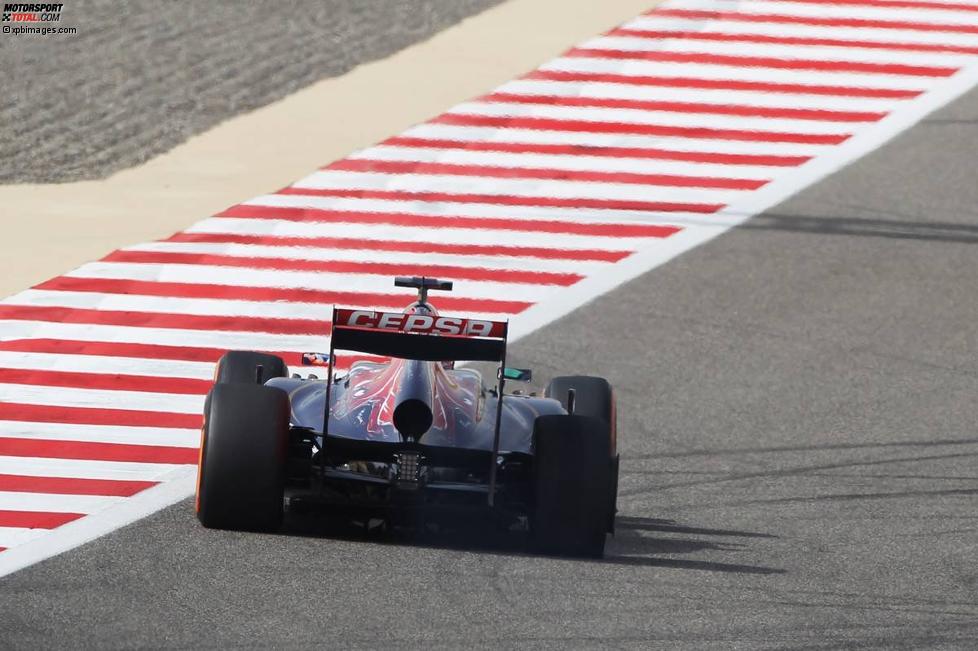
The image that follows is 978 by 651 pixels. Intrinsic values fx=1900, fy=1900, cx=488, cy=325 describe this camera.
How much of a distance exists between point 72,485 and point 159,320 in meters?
3.84

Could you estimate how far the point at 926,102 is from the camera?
21.0 metres

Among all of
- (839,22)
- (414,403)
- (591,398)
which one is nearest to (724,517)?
(591,398)

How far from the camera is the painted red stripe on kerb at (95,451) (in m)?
12.0

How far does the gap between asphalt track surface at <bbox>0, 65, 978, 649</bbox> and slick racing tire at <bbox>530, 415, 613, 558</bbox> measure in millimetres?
159

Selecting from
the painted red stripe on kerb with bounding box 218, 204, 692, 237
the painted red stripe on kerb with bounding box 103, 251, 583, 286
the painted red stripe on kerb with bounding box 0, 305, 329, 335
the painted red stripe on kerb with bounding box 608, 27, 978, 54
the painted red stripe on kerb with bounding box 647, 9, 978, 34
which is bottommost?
the painted red stripe on kerb with bounding box 0, 305, 329, 335

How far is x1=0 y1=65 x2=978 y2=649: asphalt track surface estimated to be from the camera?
8.66 m

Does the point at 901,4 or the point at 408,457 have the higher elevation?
the point at 901,4

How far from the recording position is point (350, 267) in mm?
16484

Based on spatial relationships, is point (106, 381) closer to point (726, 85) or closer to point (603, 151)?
point (603, 151)

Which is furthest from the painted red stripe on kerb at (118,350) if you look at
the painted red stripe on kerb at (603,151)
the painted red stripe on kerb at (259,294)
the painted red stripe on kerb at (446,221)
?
→ the painted red stripe on kerb at (603,151)

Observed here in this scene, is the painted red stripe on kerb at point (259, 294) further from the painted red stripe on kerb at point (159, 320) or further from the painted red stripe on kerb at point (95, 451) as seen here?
the painted red stripe on kerb at point (95, 451)

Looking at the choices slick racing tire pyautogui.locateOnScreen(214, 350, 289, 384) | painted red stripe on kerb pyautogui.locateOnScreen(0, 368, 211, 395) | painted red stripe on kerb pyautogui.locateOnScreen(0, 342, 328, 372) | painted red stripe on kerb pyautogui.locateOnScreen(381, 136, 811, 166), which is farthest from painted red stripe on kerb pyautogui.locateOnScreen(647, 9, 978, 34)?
slick racing tire pyautogui.locateOnScreen(214, 350, 289, 384)

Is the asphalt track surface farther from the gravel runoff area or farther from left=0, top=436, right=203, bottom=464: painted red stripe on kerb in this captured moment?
the gravel runoff area

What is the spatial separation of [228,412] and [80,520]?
1.64 meters
